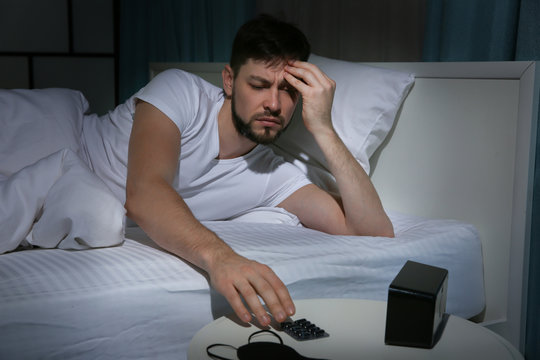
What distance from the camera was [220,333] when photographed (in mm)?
861

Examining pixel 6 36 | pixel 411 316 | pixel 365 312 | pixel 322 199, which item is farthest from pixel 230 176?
pixel 6 36

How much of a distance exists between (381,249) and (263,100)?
1.61ft

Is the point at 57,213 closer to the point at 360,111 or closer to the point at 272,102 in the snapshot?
the point at 272,102

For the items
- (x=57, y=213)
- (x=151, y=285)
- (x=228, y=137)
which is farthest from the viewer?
(x=228, y=137)

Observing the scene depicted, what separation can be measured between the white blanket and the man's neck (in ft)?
1.41

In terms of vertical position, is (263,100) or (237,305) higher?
(263,100)

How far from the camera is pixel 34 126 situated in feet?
5.13

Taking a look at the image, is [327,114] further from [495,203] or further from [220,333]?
[220,333]

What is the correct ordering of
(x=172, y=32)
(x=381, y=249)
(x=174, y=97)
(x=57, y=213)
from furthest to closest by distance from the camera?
(x=172, y=32), (x=174, y=97), (x=381, y=249), (x=57, y=213)

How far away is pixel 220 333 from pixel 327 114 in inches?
29.9

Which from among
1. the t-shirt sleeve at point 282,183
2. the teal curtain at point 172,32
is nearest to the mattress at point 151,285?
the t-shirt sleeve at point 282,183

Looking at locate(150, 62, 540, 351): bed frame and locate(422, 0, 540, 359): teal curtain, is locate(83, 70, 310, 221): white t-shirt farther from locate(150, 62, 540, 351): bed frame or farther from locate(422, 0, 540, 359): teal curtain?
locate(422, 0, 540, 359): teal curtain

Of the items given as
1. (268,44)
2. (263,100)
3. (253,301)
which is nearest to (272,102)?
(263,100)

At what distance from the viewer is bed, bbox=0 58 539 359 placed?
0.97 m
